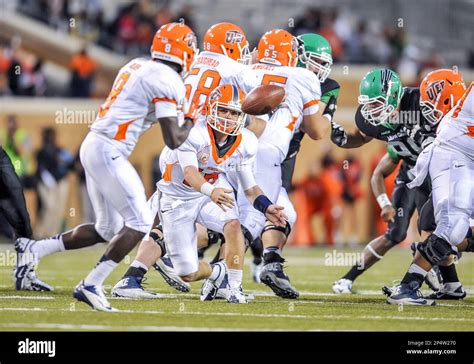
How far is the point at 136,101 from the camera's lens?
6867 mm

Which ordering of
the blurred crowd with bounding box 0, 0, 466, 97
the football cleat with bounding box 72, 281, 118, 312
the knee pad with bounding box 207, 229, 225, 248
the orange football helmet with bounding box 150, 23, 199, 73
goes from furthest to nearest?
1. the blurred crowd with bounding box 0, 0, 466, 97
2. the knee pad with bounding box 207, 229, 225, 248
3. the orange football helmet with bounding box 150, 23, 199, 73
4. the football cleat with bounding box 72, 281, 118, 312

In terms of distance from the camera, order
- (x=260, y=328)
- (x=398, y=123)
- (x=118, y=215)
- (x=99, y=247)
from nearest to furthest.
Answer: (x=260, y=328) < (x=118, y=215) < (x=398, y=123) < (x=99, y=247)

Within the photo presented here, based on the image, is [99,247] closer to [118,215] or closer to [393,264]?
[393,264]

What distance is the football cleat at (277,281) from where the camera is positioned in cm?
777

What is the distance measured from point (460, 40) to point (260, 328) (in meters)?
14.9

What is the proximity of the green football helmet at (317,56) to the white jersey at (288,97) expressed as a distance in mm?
400

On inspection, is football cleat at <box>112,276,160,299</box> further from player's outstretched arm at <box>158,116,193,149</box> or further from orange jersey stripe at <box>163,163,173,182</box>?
player's outstretched arm at <box>158,116,193,149</box>

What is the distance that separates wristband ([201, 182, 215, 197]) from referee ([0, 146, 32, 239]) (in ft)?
6.58

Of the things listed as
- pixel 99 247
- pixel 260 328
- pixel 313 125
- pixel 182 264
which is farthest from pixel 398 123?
pixel 99 247

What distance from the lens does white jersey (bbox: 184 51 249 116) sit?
8.14 meters

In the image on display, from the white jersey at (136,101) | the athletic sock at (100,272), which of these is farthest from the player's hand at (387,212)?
the athletic sock at (100,272)

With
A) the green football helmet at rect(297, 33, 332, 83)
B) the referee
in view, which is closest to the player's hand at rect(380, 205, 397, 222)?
the green football helmet at rect(297, 33, 332, 83)

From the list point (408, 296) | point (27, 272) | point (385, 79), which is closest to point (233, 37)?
point (385, 79)

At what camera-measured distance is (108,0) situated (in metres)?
19.3
